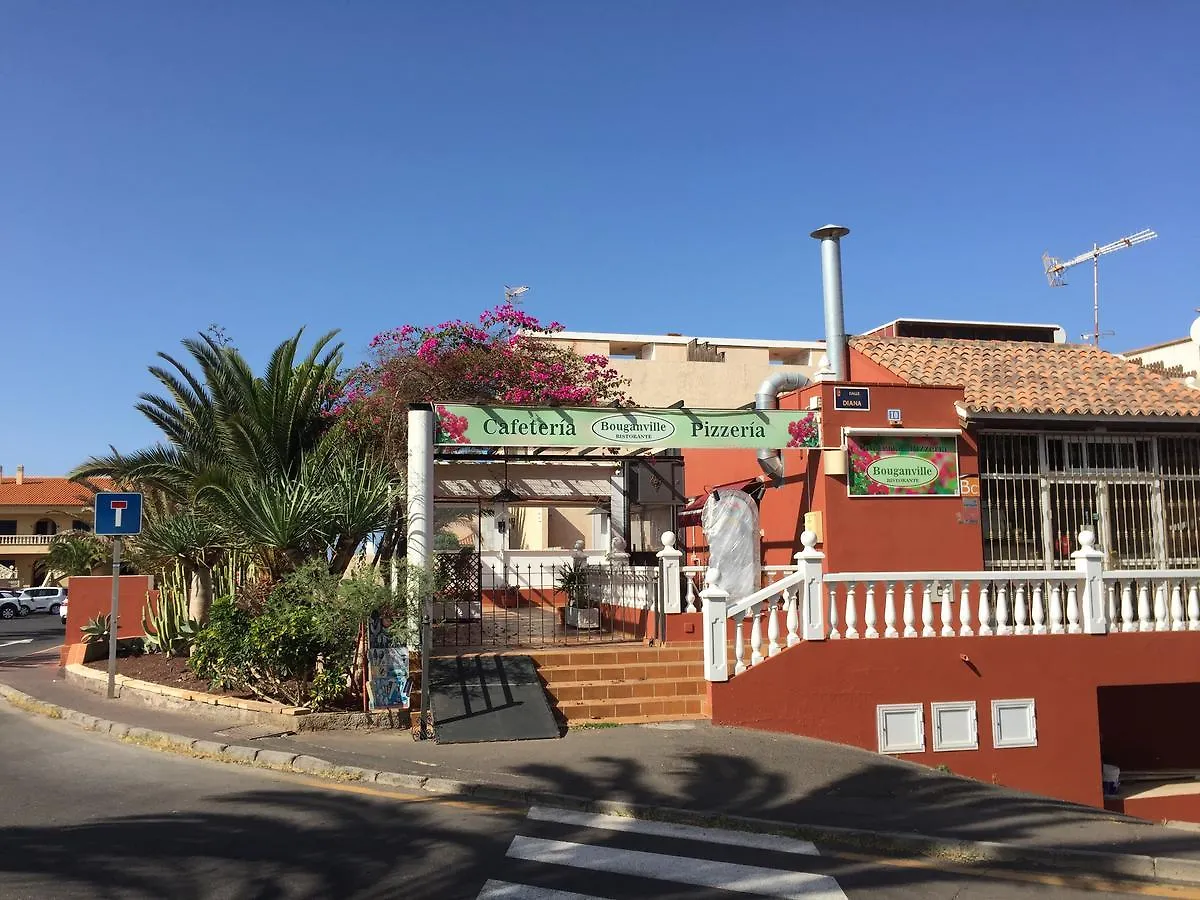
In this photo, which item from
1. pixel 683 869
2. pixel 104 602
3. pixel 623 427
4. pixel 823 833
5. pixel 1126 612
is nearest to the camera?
pixel 683 869

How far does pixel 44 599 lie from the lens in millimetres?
45312

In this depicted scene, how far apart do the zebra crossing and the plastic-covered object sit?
574 centimetres

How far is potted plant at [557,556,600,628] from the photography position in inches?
621

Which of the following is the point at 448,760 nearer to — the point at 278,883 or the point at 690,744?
the point at 690,744

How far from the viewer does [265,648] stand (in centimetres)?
1039

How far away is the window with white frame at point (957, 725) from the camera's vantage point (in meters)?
11.5

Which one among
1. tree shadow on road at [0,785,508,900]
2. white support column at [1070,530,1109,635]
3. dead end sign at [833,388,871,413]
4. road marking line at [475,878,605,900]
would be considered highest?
dead end sign at [833,388,871,413]

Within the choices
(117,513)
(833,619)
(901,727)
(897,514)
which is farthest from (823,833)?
(117,513)

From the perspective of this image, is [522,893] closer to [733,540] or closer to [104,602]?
[733,540]

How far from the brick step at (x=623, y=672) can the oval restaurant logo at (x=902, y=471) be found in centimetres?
365

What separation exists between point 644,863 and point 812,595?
5.53 metres

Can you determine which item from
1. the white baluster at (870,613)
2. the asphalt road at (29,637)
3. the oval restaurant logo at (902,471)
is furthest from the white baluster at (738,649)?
the asphalt road at (29,637)

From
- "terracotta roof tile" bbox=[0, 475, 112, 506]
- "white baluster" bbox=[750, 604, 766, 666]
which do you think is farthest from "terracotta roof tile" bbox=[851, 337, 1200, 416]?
"terracotta roof tile" bbox=[0, 475, 112, 506]

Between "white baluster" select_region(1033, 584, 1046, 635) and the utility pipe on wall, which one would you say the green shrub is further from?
"white baluster" select_region(1033, 584, 1046, 635)
